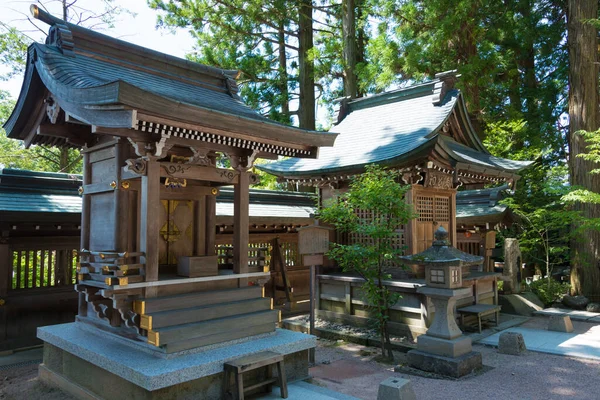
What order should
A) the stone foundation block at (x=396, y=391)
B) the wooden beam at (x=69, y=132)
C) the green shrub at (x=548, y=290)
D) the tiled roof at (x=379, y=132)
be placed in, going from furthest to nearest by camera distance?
the green shrub at (x=548, y=290) → the tiled roof at (x=379, y=132) → the wooden beam at (x=69, y=132) → the stone foundation block at (x=396, y=391)

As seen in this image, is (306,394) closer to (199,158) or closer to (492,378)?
(492,378)

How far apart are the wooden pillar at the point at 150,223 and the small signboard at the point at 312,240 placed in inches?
129

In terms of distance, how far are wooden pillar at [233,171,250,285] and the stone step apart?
0.34 metres

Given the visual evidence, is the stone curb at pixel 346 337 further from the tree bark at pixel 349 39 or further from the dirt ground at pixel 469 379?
the tree bark at pixel 349 39

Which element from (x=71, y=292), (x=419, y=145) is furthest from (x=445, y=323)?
(x=71, y=292)

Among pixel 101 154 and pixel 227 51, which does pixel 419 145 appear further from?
pixel 227 51

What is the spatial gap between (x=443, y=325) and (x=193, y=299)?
4084 millimetres

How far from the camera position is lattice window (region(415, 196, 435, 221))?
9.45 meters

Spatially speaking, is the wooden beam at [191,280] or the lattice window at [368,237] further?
the lattice window at [368,237]

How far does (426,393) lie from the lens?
5.67 metres

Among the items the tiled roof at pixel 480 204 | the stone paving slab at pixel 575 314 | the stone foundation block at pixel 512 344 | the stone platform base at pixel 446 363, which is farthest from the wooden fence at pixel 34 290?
Result: the stone paving slab at pixel 575 314

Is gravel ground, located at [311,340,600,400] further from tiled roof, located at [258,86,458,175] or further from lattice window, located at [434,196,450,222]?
tiled roof, located at [258,86,458,175]

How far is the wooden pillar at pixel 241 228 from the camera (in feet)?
19.9

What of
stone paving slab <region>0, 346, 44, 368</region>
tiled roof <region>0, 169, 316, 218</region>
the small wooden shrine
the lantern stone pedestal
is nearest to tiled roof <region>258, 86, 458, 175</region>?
tiled roof <region>0, 169, 316, 218</region>
